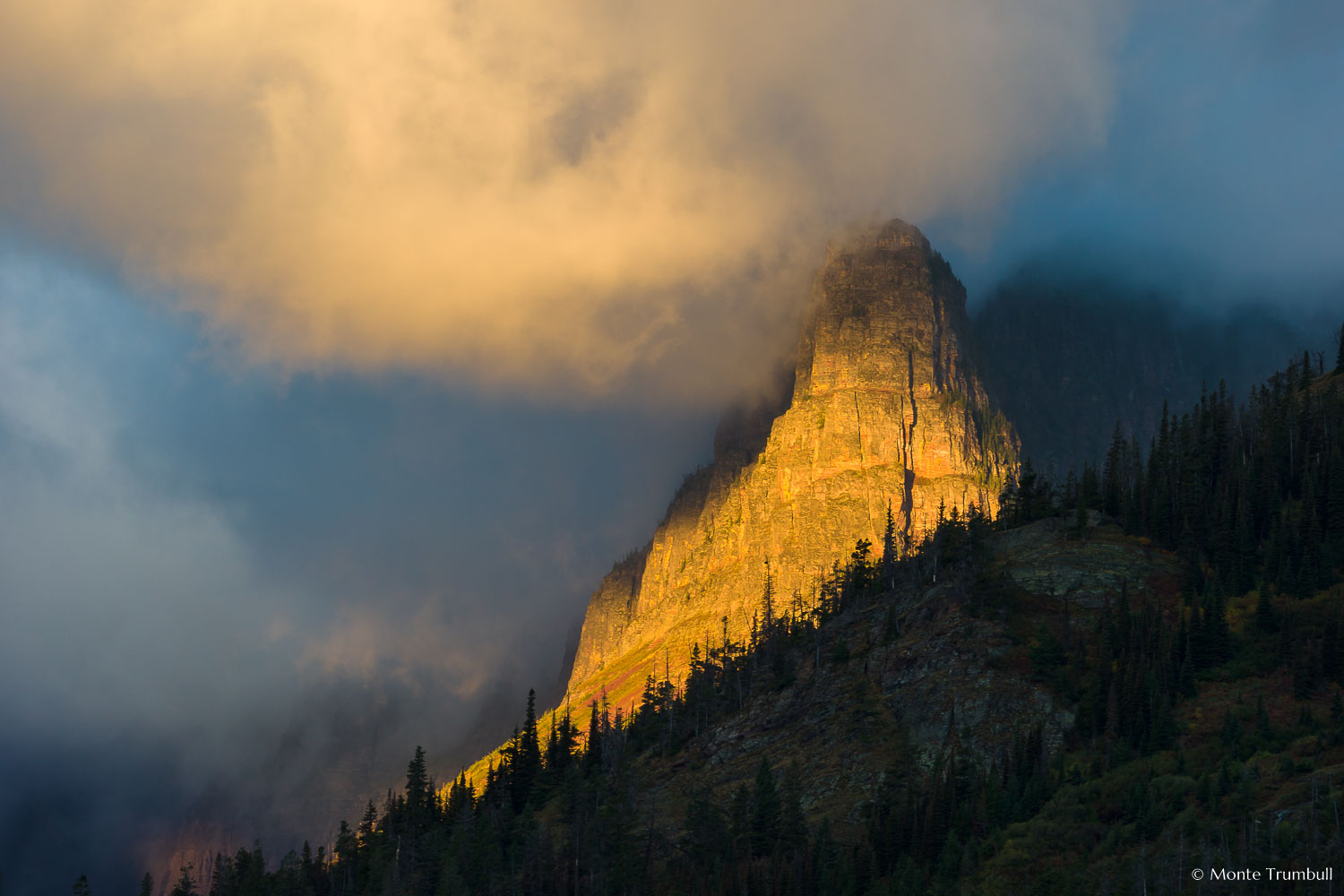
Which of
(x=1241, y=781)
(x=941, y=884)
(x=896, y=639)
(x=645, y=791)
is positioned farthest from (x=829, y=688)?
(x=1241, y=781)

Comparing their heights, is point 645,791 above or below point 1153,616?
below

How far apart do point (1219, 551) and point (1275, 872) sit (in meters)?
78.8

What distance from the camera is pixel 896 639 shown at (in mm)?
193250

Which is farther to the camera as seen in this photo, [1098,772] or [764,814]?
[764,814]

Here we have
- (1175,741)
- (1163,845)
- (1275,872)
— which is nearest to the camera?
(1275,872)

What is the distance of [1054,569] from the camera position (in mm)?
191875

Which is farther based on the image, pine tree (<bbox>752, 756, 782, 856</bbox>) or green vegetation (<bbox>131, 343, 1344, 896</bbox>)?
pine tree (<bbox>752, 756, 782, 856</bbox>)

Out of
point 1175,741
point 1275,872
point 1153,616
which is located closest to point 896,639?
point 1153,616

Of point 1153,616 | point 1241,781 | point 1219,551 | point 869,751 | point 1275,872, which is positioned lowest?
point 1275,872

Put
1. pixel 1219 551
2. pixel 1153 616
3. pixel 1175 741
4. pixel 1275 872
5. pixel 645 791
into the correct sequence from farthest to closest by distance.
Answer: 1. pixel 645 791
2. pixel 1219 551
3. pixel 1153 616
4. pixel 1175 741
5. pixel 1275 872

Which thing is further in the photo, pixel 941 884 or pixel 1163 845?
pixel 941 884

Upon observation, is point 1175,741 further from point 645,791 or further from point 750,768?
point 645,791

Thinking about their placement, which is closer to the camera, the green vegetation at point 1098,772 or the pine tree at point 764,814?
the green vegetation at point 1098,772

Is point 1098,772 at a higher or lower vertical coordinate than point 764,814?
higher
